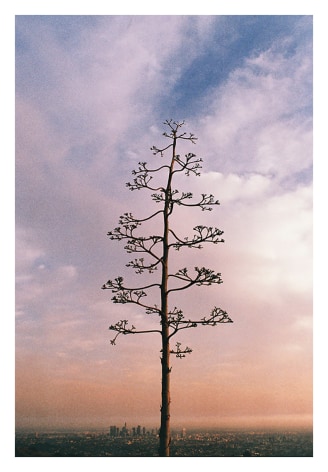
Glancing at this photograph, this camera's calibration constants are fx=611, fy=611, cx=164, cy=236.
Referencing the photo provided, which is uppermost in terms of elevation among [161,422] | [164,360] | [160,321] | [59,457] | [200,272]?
[200,272]

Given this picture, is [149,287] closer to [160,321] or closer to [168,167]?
[160,321]

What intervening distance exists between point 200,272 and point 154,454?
6.01 feet

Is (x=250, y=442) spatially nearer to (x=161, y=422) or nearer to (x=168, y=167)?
(x=161, y=422)

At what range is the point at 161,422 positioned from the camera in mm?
5551

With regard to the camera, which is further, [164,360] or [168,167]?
[168,167]

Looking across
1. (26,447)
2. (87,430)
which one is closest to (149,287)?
(87,430)

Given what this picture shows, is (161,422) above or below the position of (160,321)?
below

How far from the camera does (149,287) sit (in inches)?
233
